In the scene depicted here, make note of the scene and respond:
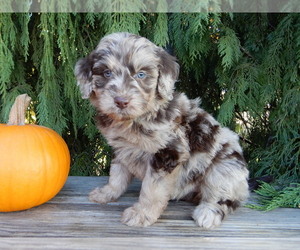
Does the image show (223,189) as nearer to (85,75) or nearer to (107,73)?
(107,73)

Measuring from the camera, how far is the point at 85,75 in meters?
2.78

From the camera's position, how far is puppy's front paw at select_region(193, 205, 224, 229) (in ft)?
8.89

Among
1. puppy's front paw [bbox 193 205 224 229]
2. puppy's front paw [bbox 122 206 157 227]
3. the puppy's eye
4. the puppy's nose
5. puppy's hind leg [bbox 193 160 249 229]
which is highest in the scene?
the puppy's eye

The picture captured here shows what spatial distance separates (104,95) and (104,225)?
102cm

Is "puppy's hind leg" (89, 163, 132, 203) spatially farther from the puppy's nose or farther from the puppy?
the puppy's nose

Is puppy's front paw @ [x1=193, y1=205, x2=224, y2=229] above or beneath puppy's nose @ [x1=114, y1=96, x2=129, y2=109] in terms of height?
beneath

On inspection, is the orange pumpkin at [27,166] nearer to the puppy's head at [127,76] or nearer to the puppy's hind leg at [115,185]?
the puppy's hind leg at [115,185]

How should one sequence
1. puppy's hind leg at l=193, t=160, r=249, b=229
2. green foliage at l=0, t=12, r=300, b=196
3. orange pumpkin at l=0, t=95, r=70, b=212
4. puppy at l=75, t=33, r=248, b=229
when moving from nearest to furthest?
puppy at l=75, t=33, r=248, b=229
orange pumpkin at l=0, t=95, r=70, b=212
puppy's hind leg at l=193, t=160, r=249, b=229
green foliage at l=0, t=12, r=300, b=196

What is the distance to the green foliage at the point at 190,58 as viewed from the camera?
3547mm

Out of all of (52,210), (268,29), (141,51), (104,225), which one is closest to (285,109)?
(268,29)

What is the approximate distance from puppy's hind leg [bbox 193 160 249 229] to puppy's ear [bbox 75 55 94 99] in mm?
1268

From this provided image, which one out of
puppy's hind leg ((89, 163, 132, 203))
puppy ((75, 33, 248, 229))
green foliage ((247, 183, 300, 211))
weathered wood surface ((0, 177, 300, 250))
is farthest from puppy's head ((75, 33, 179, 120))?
green foliage ((247, 183, 300, 211))

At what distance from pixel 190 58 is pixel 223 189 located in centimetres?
172

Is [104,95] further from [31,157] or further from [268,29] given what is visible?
[268,29]
